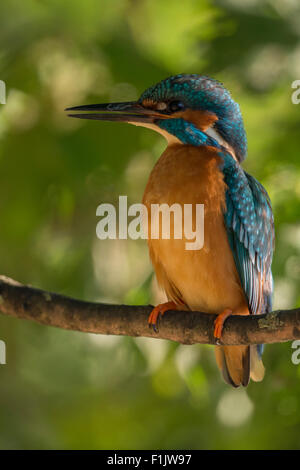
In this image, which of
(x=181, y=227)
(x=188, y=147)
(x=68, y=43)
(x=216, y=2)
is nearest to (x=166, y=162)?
(x=188, y=147)

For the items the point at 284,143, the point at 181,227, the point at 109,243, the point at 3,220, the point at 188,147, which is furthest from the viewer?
the point at 109,243

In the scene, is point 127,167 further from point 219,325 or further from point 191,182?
point 219,325

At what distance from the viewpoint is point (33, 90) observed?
11.0 feet

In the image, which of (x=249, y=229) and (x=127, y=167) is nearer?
(x=249, y=229)

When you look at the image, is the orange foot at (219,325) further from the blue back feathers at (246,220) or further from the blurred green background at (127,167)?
the blurred green background at (127,167)

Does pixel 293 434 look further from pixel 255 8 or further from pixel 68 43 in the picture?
pixel 68 43

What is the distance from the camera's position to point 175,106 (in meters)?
2.52

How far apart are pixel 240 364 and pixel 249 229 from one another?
22.2 inches

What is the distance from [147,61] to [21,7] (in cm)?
104

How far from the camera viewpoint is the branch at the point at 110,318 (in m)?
2.26

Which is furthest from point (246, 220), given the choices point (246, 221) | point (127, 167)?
point (127, 167)

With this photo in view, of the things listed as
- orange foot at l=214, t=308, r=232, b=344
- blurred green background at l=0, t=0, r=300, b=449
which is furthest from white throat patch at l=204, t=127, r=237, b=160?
orange foot at l=214, t=308, r=232, b=344

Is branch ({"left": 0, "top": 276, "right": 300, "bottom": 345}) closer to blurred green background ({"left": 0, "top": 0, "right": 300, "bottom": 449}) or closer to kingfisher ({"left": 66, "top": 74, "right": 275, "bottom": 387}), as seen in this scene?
kingfisher ({"left": 66, "top": 74, "right": 275, "bottom": 387})

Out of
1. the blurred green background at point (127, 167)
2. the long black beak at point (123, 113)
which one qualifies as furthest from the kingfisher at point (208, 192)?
the blurred green background at point (127, 167)
